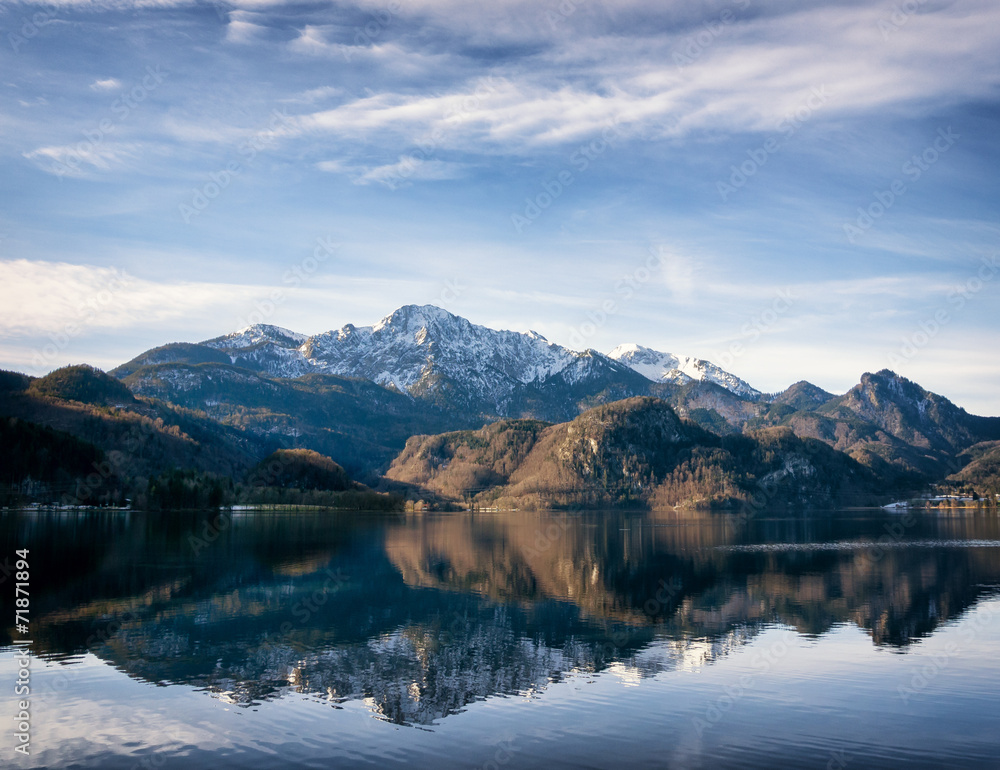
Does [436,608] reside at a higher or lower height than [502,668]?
lower

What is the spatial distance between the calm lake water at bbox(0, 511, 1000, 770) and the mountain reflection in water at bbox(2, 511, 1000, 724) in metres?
0.33

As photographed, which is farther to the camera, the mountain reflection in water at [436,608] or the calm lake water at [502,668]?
Answer: the mountain reflection in water at [436,608]

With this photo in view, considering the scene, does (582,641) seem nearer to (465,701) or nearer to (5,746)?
(465,701)

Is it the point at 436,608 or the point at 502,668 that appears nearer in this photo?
the point at 502,668

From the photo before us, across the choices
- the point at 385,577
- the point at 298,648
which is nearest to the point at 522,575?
the point at 385,577

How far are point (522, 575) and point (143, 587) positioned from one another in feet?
142

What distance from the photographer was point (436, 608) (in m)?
66.0

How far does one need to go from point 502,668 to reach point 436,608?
22.5 meters

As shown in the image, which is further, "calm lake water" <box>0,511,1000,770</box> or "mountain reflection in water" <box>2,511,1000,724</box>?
"mountain reflection in water" <box>2,511,1000,724</box>

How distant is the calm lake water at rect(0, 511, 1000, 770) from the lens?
3102 cm

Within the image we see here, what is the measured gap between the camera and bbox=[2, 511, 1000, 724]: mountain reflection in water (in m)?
43.0

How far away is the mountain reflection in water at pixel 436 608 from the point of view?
1692 inches

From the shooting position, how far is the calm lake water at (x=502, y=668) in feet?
102

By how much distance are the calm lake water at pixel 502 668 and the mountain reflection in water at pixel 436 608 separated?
328mm
